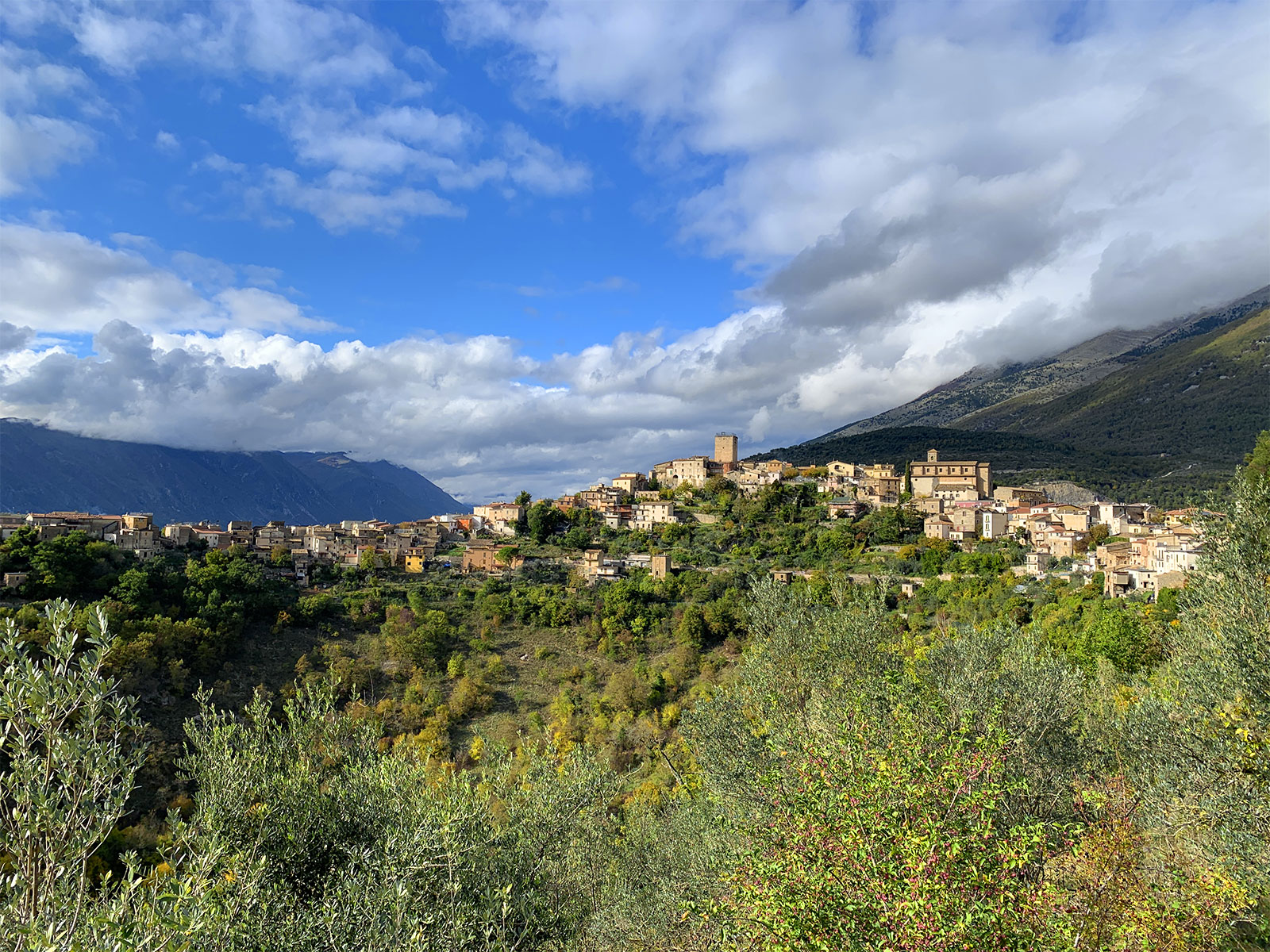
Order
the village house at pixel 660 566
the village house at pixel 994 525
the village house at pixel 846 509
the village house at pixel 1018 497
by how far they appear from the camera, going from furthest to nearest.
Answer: the village house at pixel 1018 497
the village house at pixel 846 509
the village house at pixel 994 525
the village house at pixel 660 566

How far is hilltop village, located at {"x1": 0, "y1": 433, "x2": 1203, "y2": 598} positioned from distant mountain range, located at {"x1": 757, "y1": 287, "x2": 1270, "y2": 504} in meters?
25.2

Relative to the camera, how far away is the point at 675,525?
62.3 meters

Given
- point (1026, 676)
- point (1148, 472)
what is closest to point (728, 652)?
point (1026, 676)

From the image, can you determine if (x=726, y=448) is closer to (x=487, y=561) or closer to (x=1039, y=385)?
(x=487, y=561)

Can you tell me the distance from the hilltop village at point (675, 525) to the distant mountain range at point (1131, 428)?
82.8ft

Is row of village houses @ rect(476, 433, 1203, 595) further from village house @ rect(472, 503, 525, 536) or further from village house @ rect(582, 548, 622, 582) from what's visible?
village house @ rect(582, 548, 622, 582)

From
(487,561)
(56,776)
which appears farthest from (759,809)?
(487,561)

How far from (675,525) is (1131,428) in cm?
9923

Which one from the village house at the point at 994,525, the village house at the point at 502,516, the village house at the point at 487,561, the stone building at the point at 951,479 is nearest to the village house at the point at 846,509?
the stone building at the point at 951,479

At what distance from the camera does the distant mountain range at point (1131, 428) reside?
3408 inches

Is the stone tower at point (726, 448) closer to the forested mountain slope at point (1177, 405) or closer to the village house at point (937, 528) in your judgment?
the village house at point (937, 528)

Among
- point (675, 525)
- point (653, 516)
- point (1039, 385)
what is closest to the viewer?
point (675, 525)

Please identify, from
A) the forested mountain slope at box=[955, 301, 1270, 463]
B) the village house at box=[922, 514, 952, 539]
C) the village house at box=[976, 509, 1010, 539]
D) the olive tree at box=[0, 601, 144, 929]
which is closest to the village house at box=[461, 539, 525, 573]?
the village house at box=[922, 514, 952, 539]

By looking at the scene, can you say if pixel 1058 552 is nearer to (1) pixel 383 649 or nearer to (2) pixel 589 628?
(2) pixel 589 628
